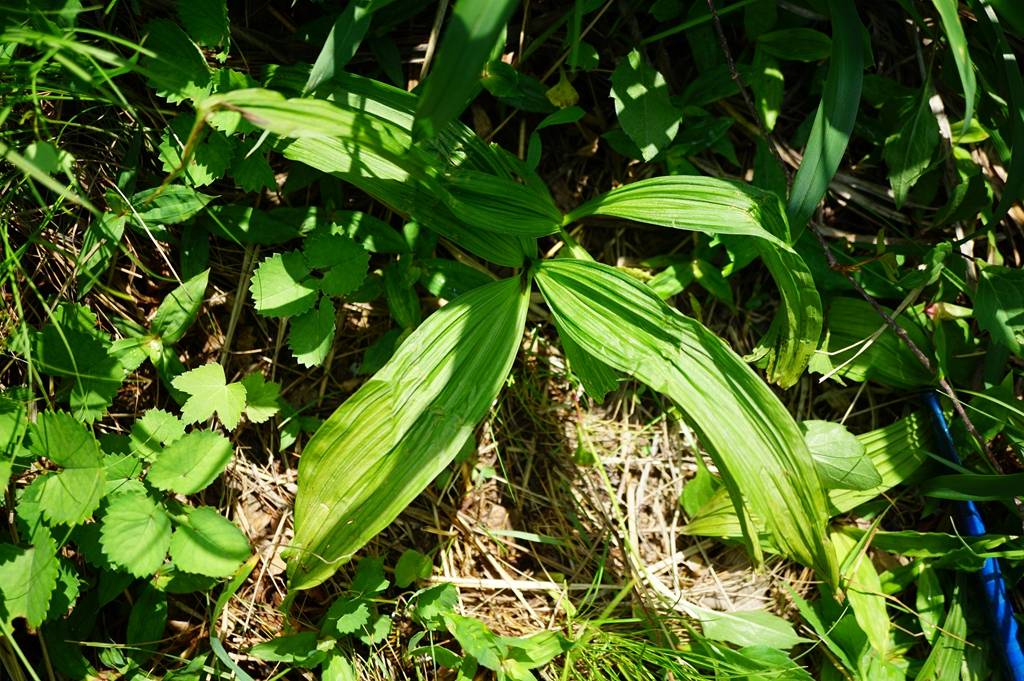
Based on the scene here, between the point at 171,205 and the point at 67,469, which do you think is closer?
the point at 67,469

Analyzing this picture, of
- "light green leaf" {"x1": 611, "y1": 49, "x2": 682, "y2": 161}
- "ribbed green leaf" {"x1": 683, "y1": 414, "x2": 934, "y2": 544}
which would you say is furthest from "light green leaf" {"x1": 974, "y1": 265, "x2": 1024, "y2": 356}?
"light green leaf" {"x1": 611, "y1": 49, "x2": 682, "y2": 161}

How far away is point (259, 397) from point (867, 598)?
4.28 ft

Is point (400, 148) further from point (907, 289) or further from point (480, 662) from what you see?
point (907, 289)

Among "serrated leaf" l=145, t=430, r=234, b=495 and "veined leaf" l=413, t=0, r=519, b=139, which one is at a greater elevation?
"veined leaf" l=413, t=0, r=519, b=139

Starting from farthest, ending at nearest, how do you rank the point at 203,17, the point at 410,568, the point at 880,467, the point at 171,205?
the point at 880,467 < the point at 410,568 < the point at 171,205 < the point at 203,17

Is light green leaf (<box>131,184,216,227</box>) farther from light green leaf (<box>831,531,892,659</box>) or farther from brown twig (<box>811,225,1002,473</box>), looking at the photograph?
light green leaf (<box>831,531,892,659</box>)

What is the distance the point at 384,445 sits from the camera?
131cm

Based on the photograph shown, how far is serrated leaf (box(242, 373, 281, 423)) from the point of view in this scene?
56.9 inches

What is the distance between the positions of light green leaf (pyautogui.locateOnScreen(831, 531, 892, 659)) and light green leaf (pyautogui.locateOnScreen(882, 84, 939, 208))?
741 mm

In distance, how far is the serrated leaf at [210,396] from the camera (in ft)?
4.52

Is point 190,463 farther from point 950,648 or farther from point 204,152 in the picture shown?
point 950,648

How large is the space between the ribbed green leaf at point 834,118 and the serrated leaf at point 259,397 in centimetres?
100

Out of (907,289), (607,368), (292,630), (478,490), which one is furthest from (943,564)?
(292,630)

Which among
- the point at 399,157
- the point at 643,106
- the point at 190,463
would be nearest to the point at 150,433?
the point at 190,463
